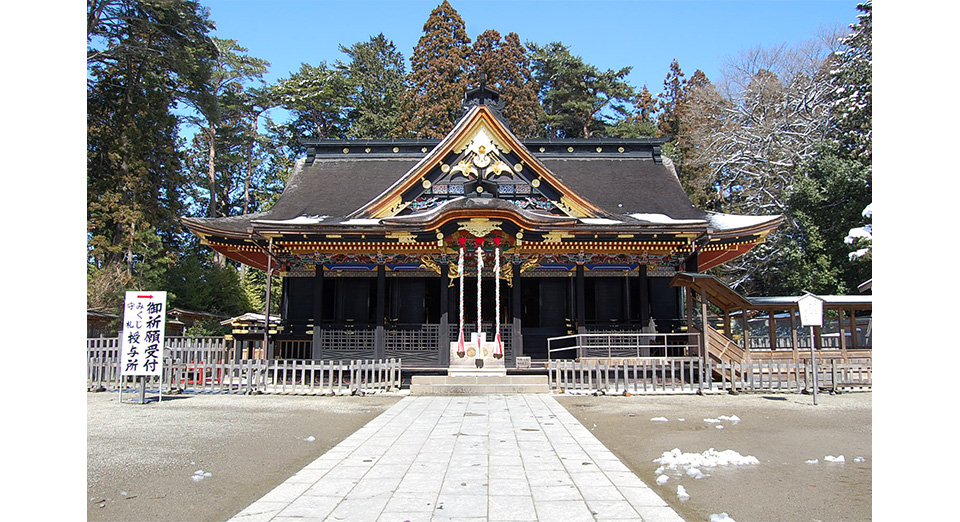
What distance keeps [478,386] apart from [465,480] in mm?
7696

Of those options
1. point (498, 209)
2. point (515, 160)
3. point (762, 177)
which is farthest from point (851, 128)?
point (498, 209)

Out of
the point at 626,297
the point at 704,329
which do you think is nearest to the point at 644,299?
the point at 626,297

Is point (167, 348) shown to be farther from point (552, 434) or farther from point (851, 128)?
point (851, 128)

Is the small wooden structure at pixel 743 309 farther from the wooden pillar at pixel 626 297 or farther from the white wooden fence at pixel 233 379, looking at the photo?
the white wooden fence at pixel 233 379

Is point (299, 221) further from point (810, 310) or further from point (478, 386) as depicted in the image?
point (810, 310)

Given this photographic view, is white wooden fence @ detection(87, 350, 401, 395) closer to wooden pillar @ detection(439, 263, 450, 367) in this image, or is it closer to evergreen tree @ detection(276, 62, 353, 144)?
wooden pillar @ detection(439, 263, 450, 367)

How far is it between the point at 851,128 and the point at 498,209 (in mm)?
18985

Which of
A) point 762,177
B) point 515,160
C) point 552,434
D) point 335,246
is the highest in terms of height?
point 762,177

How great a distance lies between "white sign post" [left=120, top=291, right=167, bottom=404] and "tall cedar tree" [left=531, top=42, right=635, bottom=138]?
34.8 m

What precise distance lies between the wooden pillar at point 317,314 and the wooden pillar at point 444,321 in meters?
3.32

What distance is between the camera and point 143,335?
11.3 metres

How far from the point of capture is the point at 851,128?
24.6 m

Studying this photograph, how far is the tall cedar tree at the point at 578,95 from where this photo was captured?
139ft

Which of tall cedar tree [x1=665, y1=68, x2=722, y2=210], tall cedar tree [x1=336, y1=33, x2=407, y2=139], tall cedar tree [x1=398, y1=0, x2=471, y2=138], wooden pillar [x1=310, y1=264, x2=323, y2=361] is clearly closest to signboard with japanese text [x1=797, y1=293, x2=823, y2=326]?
wooden pillar [x1=310, y1=264, x2=323, y2=361]
